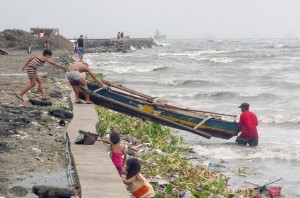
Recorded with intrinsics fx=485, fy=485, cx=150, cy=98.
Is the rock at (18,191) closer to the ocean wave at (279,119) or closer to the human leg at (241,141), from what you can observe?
the human leg at (241,141)

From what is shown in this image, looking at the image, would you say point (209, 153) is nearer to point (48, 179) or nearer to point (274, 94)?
point (48, 179)

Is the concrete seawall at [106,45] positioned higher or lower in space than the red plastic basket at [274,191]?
higher

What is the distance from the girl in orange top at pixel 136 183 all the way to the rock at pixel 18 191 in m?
1.25

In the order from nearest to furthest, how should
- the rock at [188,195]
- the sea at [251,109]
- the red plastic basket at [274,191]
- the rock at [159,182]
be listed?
the rock at [188,195]
the rock at [159,182]
the red plastic basket at [274,191]
the sea at [251,109]

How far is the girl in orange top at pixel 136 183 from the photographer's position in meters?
6.19

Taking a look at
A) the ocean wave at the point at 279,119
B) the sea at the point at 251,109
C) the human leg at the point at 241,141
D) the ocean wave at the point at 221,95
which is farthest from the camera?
the ocean wave at the point at 221,95

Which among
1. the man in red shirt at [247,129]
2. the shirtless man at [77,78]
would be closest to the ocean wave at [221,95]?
the man in red shirt at [247,129]

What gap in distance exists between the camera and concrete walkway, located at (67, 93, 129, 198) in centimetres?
562

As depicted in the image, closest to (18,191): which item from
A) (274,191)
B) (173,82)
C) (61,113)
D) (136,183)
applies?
(136,183)

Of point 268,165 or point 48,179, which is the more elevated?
point 48,179

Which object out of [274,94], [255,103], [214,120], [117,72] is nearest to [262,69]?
[117,72]

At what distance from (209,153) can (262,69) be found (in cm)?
2948

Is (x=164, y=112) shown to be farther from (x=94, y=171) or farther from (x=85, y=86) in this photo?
(x=94, y=171)

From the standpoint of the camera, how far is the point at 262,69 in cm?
3981
